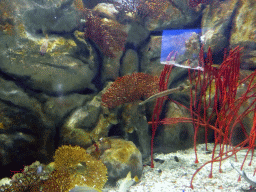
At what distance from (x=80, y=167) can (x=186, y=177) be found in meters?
2.16

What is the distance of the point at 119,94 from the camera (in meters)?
4.37

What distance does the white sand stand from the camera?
318cm

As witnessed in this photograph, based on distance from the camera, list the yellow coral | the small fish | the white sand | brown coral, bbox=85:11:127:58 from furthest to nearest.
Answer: brown coral, bbox=85:11:127:58 < the small fish < the yellow coral < the white sand

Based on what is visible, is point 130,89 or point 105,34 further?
point 105,34

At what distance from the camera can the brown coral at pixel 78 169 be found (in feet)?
10.7

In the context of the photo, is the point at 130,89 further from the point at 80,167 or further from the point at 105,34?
the point at 80,167

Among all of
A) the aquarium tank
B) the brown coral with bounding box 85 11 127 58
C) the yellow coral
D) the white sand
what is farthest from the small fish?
the white sand

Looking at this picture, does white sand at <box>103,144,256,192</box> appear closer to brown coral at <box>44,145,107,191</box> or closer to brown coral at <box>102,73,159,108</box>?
brown coral at <box>44,145,107,191</box>

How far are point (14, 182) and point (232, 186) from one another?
12.4 ft

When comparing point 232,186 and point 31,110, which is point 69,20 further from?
point 232,186

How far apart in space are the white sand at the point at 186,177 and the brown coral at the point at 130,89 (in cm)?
179

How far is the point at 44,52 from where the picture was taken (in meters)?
4.12

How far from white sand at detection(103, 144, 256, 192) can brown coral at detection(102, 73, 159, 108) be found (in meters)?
1.79

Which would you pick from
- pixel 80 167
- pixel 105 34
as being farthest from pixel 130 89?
pixel 80 167
